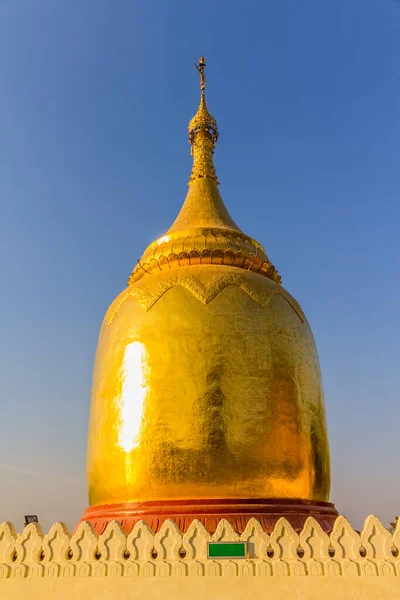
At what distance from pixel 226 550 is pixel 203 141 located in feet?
35.7

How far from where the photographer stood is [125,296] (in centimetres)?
1159

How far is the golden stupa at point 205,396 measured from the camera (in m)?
8.84

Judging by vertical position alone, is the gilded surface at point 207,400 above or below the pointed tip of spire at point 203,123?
below

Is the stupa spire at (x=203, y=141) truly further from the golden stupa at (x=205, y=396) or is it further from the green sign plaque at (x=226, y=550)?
the green sign plaque at (x=226, y=550)

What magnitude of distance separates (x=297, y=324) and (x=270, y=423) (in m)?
2.61

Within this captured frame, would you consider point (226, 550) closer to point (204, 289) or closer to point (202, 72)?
point (204, 289)

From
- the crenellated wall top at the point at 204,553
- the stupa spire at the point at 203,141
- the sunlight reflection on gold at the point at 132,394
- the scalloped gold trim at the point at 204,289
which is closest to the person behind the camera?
the crenellated wall top at the point at 204,553

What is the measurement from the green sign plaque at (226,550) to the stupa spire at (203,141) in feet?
32.0

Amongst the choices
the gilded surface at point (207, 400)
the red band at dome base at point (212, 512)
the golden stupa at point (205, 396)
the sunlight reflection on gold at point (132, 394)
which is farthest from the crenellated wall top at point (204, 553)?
the sunlight reflection on gold at point (132, 394)

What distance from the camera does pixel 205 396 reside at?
9305 millimetres

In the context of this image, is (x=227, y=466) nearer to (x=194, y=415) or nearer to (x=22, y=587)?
(x=194, y=415)

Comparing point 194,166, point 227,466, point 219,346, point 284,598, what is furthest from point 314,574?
point 194,166

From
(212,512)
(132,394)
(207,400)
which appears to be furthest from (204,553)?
(132,394)

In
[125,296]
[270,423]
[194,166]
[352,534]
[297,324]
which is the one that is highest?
[194,166]
